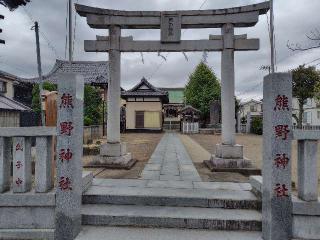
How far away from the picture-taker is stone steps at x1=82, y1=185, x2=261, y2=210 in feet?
16.5

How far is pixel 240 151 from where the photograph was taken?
8.40 m

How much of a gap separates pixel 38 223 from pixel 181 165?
5175 mm

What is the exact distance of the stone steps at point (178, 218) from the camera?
15.0 ft

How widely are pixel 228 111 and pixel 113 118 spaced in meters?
3.69

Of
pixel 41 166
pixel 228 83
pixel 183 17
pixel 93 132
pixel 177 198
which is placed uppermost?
pixel 183 17

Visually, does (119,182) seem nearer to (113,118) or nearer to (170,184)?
(170,184)

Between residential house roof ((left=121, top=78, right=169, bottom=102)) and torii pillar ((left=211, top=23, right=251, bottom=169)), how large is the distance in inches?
→ 967

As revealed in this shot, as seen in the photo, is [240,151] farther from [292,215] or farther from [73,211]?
[73,211]

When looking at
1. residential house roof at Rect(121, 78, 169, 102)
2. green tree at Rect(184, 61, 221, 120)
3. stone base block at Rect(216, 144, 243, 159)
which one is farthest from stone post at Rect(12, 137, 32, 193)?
green tree at Rect(184, 61, 221, 120)

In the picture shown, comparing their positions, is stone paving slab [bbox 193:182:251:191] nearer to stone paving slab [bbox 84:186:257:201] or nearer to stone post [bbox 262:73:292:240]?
stone paving slab [bbox 84:186:257:201]

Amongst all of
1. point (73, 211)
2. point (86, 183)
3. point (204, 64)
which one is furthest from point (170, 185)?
point (204, 64)

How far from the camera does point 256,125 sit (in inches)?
1265

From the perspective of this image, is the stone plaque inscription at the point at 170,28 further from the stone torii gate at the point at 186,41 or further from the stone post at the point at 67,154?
the stone post at the point at 67,154

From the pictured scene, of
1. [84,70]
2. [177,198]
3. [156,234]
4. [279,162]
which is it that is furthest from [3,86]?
[279,162]
